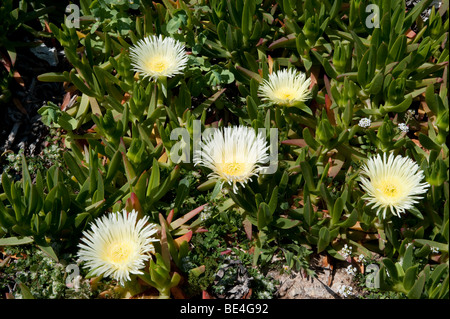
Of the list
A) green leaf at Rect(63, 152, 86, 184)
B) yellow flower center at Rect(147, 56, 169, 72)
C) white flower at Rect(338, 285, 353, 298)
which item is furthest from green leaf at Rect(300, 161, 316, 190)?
green leaf at Rect(63, 152, 86, 184)

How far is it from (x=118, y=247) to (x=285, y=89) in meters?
0.78

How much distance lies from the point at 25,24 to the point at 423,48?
5.46 feet

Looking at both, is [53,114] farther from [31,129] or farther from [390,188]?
[390,188]

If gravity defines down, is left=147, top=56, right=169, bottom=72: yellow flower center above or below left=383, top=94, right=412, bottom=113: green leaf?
above

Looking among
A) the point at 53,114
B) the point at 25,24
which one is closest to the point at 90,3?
the point at 25,24

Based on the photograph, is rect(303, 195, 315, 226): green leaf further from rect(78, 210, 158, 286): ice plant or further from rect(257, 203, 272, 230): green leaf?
rect(78, 210, 158, 286): ice plant

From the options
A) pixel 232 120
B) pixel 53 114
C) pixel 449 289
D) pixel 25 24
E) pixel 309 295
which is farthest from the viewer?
pixel 25 24

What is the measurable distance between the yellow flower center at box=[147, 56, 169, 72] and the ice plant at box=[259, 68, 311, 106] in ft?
1.17

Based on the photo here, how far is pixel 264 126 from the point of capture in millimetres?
1616

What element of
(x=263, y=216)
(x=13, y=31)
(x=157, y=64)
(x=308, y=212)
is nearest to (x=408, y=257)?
(x=308, y=212)

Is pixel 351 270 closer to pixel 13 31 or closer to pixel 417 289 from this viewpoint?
pixel 417 289

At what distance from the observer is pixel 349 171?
1640 mm

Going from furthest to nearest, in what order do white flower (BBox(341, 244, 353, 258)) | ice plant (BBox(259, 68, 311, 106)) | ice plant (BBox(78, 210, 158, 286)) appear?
ice plant (BBox(259, 68, 311, 106))
white flower (BBox(341, 244, 353, 258))
ice plant (BBox(78, 210, 158, 286))

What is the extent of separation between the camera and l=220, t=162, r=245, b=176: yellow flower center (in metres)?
1.42
